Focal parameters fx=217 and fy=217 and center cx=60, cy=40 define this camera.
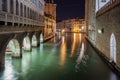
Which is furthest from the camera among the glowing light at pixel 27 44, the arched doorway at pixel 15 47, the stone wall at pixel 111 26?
the glowing light at pixel 27 44

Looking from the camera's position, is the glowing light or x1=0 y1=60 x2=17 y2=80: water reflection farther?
the glowing light

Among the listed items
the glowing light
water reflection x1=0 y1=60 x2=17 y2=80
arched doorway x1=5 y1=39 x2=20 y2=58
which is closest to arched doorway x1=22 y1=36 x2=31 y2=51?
the glowing light

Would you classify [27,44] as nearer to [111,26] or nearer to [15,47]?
[15,47]

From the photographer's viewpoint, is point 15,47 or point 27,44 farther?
point 27,44

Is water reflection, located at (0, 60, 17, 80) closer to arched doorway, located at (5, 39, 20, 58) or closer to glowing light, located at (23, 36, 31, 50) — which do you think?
arched doorway, located at (5, 39, 20, 58)

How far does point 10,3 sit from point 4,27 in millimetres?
3369

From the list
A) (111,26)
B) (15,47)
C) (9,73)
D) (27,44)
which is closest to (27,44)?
(27,44)

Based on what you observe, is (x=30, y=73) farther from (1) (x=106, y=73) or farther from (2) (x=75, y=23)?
(2) (x=75, y=23)

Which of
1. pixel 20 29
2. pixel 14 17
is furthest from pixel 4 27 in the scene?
pixel 20 29

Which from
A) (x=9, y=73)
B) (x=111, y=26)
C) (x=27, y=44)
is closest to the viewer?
(x=9, y=73)

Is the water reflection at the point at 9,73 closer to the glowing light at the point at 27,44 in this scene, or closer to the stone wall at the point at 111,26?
the stone wall at the point at 111,26

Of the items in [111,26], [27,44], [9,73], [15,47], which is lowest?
[9,73]

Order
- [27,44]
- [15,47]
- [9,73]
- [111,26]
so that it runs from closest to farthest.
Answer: [9,73] → [111,26] → [15,47] → [27,44]

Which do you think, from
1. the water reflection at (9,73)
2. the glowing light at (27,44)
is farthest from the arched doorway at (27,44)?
the water reflection at (9,73)
